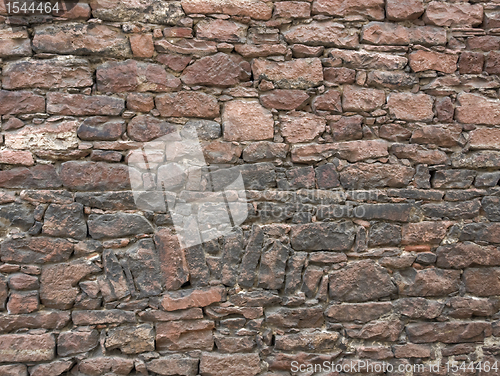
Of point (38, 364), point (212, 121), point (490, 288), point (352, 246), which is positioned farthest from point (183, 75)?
point (490, 288)

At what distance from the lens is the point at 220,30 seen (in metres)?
2.16

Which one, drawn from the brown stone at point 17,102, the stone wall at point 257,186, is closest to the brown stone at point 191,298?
the stone wall at point 257,186

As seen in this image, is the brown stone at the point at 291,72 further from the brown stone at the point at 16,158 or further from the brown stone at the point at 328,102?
the brown stone at the point at 16,158

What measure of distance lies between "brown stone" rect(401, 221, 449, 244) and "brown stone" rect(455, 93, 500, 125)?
2.34ft

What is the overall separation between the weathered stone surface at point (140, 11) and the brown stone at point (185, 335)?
1810 mm

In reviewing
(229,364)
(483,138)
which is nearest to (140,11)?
(229,364)

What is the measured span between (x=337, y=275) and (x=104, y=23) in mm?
2083

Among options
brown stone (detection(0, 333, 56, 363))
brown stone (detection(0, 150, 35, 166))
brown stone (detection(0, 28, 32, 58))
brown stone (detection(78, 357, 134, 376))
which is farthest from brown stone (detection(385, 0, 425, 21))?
brown stone (detection(0, 333, 56, 363))

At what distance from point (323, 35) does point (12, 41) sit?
1.86 meters

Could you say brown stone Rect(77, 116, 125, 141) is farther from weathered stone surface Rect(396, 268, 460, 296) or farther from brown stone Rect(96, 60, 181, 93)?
weathered stone surface Rect(396, 268, 460, 296)

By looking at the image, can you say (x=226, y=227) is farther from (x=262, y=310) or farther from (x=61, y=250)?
(x=61, y=250)

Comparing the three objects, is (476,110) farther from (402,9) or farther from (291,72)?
(291,72)

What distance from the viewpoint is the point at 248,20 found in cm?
218

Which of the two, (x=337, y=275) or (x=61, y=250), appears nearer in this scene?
(x=61, y=250)
